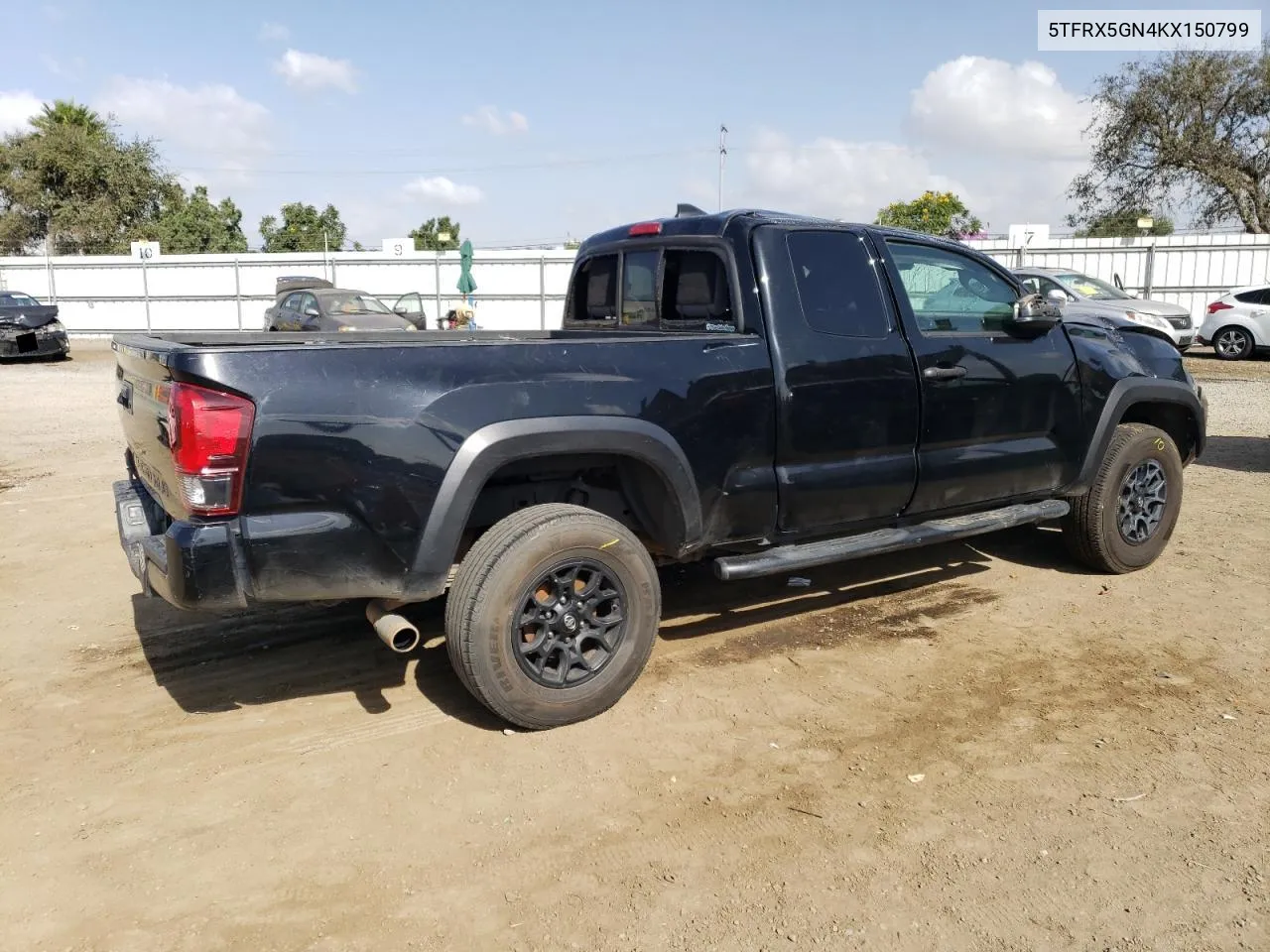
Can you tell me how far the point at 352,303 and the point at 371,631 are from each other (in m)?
13.7

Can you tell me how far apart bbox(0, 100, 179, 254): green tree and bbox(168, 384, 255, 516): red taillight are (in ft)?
140

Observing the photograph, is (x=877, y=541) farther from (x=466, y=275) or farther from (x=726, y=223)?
(x=466, y=275)

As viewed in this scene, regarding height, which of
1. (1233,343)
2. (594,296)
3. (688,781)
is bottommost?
(688,781)

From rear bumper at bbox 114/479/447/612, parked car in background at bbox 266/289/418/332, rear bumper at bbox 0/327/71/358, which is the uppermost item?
parked car in background at bbox 266/289/418/332

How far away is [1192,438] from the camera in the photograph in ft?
19.1

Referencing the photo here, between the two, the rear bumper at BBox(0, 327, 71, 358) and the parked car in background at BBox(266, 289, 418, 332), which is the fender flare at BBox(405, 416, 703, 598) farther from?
the rear bumper at BBox(0, 327, 71, 358)

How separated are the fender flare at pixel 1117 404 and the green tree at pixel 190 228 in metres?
41.1

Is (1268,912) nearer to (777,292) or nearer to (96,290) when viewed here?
(777,292)

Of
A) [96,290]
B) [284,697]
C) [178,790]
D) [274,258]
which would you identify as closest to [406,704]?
[284,697]

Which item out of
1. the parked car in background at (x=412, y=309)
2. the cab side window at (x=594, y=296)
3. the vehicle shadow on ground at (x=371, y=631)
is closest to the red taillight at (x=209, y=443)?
the vehicle shadow on ground at (x=371, y=631)

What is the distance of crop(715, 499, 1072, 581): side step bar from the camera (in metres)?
4.06

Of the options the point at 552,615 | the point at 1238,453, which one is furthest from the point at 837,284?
the point at 1238,453

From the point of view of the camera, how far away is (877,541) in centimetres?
440

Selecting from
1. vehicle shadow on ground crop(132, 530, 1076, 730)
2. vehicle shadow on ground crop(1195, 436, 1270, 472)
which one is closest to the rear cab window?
vehicle shadow on ground crop(132, 530, 1076, 730)
